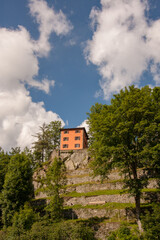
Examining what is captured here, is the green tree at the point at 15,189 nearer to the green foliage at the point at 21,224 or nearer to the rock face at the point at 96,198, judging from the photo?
the green foliage at the point at 21,224

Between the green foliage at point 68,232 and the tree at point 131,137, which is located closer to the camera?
the green foliage at point 68,232

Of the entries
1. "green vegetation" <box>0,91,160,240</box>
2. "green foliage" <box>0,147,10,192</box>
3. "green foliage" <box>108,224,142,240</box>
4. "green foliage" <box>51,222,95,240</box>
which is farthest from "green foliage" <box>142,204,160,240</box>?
"green foliage" <box>0,147,10,192</box>

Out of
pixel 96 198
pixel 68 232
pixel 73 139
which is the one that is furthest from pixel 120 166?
pixel 73 139

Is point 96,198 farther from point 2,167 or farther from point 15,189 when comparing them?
point 2,167

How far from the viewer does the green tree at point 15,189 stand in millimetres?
38625

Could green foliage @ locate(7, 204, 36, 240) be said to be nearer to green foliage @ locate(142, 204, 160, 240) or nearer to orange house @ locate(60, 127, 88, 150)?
green foliage @ locate(142, 204, 160, 240)

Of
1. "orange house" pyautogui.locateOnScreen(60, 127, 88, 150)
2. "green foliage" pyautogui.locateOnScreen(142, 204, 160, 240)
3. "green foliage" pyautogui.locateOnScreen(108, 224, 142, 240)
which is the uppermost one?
"orange house" pyautogui.locateOnScreen(60, 127, 88, 150)

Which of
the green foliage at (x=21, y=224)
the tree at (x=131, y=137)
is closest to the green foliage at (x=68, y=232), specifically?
the green foliage at (x=21, y=224)

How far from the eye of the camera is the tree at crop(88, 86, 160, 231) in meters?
28.2

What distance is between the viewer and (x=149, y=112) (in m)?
28.9

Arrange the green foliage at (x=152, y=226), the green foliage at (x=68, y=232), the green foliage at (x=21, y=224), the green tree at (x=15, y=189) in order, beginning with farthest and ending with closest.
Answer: the green tree at (x=15, y=189), the green foliage at (x=21, y=224), the green foliage at (x=68, y=232), the green foliage at (x=152, y=226)

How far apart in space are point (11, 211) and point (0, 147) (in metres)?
31.8

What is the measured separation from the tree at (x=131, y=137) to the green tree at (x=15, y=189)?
18820mm

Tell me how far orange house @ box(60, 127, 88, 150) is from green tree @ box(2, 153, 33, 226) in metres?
20.6
